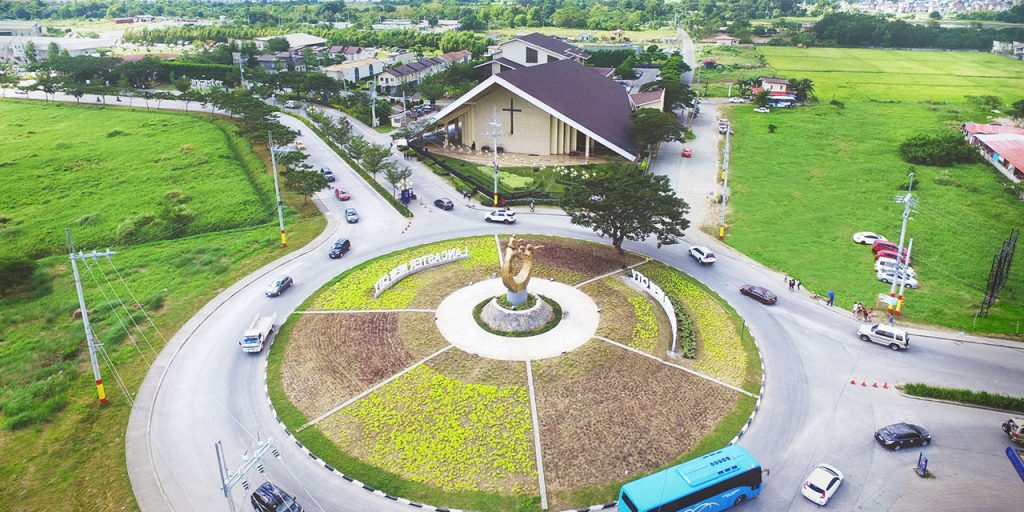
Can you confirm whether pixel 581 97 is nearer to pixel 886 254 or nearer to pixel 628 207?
pixel 628 207

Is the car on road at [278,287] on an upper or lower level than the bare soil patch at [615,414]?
upper

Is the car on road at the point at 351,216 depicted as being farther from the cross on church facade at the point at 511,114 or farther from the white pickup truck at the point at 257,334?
the cross on church facade at the point at 511,114

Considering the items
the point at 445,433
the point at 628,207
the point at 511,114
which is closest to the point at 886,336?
the point at 628,207

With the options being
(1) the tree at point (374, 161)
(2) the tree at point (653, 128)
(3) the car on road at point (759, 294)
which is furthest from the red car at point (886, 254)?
(1) the tree at point (374, 161)

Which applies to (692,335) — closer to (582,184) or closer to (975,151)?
(582,184)

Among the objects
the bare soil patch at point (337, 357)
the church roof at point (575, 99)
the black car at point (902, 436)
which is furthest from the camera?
the church roof at point (575, 99)

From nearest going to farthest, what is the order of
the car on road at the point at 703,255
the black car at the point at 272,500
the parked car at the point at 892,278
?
the black car at the point at 272,500, the parked car at the point at 892,278, the car on road at the point at 703,255

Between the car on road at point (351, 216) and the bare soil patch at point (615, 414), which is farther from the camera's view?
the car on road at point (351, 216)

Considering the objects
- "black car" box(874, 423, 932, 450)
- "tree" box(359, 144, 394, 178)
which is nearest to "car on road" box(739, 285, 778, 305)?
"black car" box(874, 423, 932, 450)
